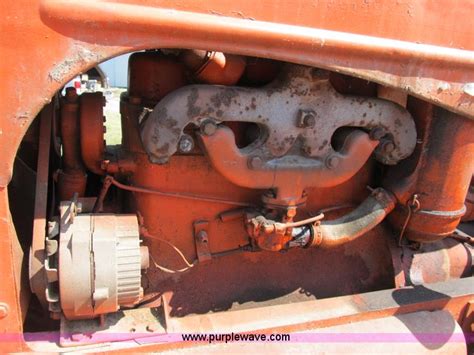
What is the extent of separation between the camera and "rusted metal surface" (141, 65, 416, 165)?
1393 millimetres

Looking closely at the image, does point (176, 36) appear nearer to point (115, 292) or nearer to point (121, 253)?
point (121, 253)

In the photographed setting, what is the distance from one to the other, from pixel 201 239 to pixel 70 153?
629 millimetres

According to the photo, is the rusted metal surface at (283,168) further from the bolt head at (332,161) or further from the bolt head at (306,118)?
the bolt head at (306,118)

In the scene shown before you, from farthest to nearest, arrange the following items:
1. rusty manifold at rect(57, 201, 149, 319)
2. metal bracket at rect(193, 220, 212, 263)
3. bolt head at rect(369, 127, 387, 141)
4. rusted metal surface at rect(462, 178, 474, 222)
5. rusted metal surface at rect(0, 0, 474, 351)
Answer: rusted metal surface at rect(462, 178, 474, 222) < metal bracket at rect(193, 220, 212, 263) < bolt head at rect(369, 127, 387, 141) < rusty manifold at rect(57, 201, 149, 319) < rusted metal surface at rect(0, 0, 474, 351)

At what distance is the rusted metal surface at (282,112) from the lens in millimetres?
1393

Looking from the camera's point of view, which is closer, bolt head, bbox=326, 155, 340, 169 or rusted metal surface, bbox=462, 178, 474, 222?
bolt head, bbox=326, 155, 340, 169

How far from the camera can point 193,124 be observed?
1456mm

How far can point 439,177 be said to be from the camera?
1.72 metres

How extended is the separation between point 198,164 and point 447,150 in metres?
1.02

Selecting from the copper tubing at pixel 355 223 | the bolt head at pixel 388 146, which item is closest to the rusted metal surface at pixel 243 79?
the bolt head at pixel 388 146

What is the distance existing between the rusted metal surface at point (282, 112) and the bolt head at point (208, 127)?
0.01m

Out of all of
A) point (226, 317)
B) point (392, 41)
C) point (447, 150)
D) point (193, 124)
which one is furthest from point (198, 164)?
point (447, 150)

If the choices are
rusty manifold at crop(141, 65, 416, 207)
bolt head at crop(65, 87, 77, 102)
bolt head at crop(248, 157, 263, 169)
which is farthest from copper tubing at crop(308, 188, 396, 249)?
bolt head at crop(65, 87, 77, 102)

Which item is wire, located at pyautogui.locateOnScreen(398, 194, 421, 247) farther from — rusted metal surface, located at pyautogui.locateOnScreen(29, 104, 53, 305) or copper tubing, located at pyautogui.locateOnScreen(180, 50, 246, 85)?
rusted metal surface, located at pyautogui.locateOnScreen(29, 104, 53, 305)
